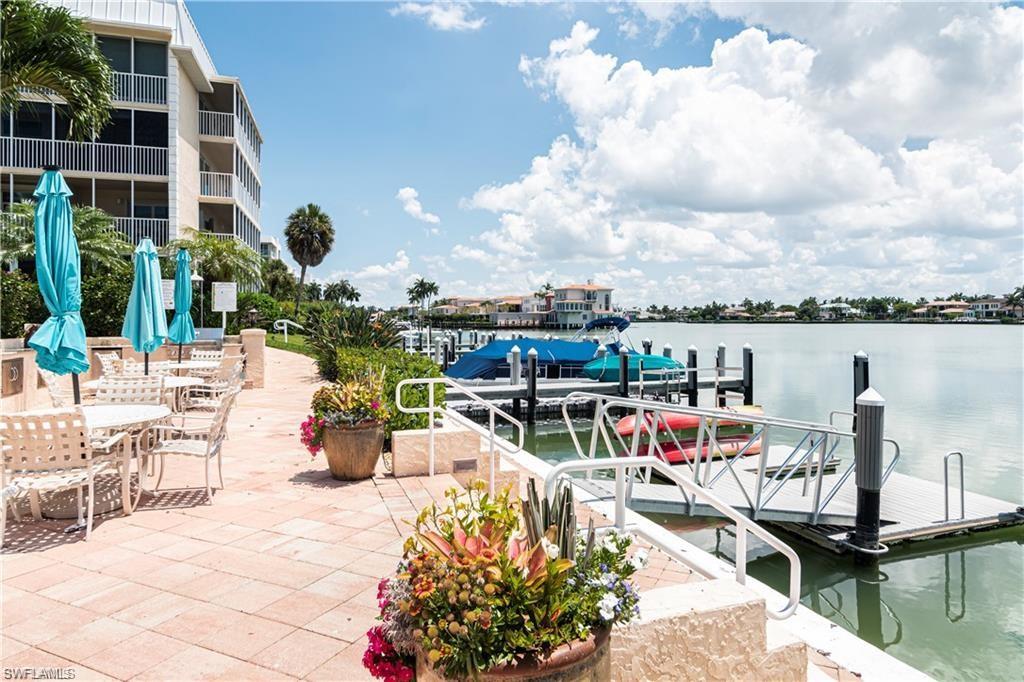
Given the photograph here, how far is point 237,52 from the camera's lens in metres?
26.6

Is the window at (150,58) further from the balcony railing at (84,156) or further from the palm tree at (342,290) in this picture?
the palm tree at (342,290)

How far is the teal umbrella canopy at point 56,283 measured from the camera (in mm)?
6305

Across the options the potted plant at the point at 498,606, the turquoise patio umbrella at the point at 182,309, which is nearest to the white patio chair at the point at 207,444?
the potted plant at the point at 498,606

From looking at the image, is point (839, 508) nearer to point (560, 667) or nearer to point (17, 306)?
point (560, 667)

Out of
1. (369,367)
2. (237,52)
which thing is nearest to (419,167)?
(237,52)

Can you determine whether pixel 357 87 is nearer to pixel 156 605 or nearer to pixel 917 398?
pixel 156 605

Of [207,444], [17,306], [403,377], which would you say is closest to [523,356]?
[17,306]

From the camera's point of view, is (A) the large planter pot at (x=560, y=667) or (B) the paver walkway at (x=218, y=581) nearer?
(A) the large planter pot at (x=560, y=667)

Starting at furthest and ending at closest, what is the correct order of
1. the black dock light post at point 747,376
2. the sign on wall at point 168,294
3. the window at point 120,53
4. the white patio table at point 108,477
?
the window at point 120,53 < the black dock light post at point 747,376 < the sign on wall at point 168,294 < the white patio table at point 108,477

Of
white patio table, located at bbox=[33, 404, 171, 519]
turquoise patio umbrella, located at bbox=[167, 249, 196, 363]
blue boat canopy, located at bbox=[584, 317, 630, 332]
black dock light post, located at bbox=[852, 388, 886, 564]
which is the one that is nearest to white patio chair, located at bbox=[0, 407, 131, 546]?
white patio table, located at bbox=[33, 404, 171, 519]

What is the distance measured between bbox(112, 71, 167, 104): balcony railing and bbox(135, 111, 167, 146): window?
1.69ft

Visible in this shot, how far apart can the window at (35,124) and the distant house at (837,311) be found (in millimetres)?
127406

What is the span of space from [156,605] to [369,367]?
450 centimetres

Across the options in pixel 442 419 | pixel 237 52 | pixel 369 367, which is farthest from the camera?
pixel 237 52
